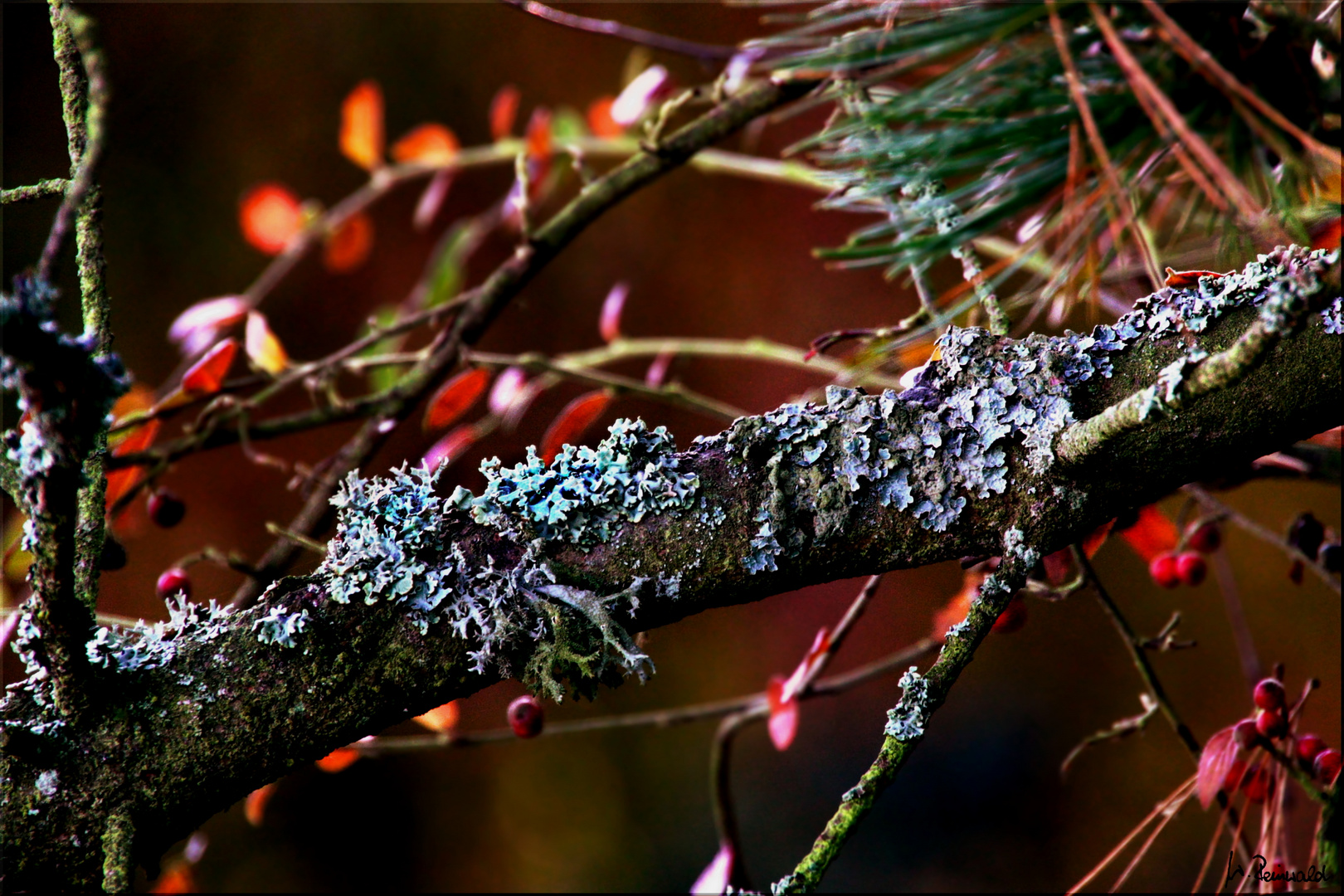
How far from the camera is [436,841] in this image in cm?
160

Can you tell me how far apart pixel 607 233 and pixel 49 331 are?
143 cm

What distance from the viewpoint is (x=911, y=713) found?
0.40 meters

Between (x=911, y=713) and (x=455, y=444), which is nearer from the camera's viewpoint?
(x=911, y=713)

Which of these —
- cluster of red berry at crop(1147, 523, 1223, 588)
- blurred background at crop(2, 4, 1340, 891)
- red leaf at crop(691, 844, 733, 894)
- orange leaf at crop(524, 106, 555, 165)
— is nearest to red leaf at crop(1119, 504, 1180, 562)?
cluster of red berry at crop(1147, 523, 1223, 588)

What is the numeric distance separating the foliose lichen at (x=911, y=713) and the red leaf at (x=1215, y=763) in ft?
0.79

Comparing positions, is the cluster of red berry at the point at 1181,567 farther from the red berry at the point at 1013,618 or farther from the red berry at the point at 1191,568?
the red berry at the point at 1013,618

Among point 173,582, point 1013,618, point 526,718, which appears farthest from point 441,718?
point 1013,618

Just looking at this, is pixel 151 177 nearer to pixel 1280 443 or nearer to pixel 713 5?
pixel 713 5

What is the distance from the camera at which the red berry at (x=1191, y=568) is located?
0.75 m

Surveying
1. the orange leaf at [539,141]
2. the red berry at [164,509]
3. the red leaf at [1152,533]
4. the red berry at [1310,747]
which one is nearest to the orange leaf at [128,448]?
the red berry at [164,509]

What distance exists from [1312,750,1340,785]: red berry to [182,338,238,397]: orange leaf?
82 centimetres

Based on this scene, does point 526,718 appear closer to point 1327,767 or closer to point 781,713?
point 781,713

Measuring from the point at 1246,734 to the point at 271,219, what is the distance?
1.07 metres

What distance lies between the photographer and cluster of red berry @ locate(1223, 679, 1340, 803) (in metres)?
0.57
